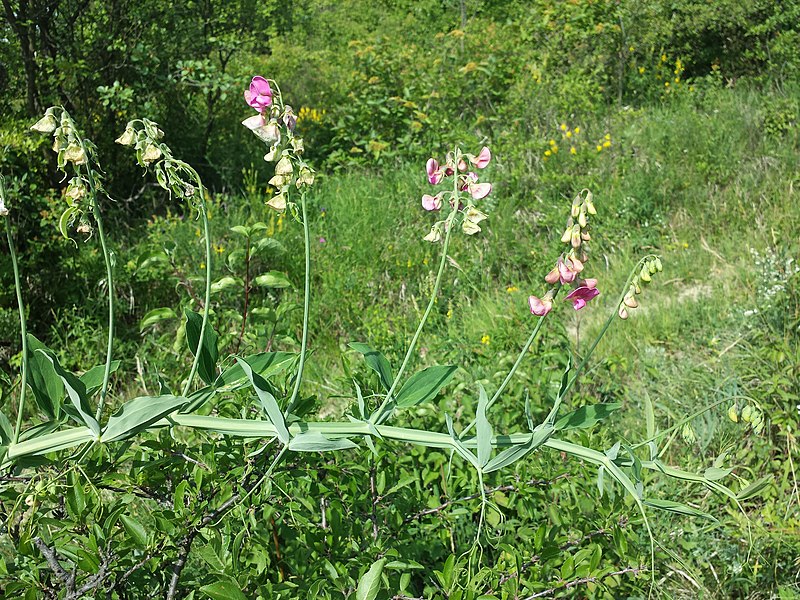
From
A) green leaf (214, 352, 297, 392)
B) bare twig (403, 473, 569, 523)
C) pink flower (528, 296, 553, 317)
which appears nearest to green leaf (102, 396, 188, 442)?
green leaf (214, 352, 297, 392)

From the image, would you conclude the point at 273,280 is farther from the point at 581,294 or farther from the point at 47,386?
the point at 581,294

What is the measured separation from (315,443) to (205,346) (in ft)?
0.79

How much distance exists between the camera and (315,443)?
0.84 meters

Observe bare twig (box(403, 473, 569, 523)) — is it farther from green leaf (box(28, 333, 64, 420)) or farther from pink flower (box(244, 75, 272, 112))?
pink flower (box(244, 75, 272, 112))

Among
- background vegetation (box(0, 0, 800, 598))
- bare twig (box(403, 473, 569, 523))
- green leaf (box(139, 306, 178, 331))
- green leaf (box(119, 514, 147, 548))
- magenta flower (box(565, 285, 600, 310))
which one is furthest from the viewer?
green leaf (box(139, 306, 178, 331))

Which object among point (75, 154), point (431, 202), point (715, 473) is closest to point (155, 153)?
point (75, 154)

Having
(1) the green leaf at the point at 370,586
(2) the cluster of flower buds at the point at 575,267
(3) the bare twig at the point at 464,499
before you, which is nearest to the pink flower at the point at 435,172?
A: (2) the cluster of flower buds at the point at 575,267

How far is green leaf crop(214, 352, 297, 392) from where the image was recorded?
95cm

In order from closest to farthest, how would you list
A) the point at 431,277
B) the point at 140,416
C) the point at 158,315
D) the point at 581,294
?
the point at 140,416
the point at 581,294
the point at 158,315
the point at 431,277

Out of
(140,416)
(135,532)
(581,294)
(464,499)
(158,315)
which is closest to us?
(140,416)

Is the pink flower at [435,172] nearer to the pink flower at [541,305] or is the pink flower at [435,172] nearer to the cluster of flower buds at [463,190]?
the cluster of flower buds at [463,190]

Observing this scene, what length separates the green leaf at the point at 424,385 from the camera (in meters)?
0.95

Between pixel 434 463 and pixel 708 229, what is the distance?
2640 mm

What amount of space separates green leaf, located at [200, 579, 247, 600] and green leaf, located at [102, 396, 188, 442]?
0.90 feet
